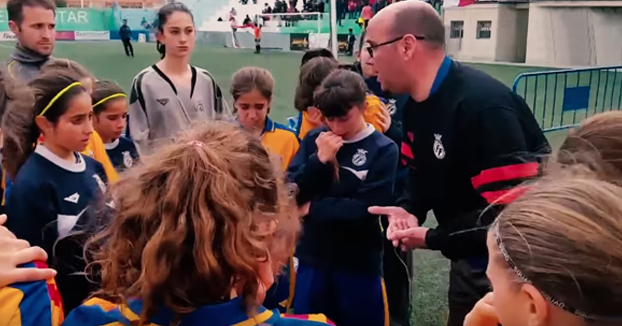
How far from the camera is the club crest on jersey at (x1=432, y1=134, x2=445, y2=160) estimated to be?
2.35 m

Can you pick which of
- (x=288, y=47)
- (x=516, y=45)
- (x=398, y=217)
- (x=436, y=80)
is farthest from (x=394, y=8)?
(x=288, y=47)

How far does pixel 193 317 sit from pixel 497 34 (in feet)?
69.5

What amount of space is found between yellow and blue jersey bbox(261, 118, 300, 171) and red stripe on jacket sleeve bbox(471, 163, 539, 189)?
141 centimetres

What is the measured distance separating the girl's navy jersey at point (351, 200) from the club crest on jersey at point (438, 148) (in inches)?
21.5

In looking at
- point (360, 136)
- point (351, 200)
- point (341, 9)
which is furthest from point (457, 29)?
point (351, 200)

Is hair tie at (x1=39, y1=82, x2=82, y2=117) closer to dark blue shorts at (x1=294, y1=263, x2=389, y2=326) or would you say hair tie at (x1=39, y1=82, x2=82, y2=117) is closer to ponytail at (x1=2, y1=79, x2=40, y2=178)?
ponytail at (x1=2, y1=79, x2=40, y2=178)

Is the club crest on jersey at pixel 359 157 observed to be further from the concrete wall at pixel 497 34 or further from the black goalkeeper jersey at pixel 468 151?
the concrete wall at pixel 497 34

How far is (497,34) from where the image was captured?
67.8 feet

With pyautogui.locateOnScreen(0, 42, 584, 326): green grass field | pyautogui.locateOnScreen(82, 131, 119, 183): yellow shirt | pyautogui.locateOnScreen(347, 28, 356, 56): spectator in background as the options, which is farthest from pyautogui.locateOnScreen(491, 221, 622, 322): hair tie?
pyautogui.locateOnScreen(347, 28, 356, 56): spectator in background

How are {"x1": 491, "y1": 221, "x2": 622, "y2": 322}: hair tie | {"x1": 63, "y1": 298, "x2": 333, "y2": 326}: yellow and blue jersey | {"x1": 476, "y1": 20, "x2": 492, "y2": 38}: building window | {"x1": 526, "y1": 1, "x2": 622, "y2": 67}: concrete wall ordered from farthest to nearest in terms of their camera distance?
{"x1": 476, "y1": 20, "x2": 492, "y2": 38}: building window, {"x1": 526, "y1": 1, "x2": 622, "y2": 67}: concrete wall, {"x1": 63, "y1": 298, "x2": 333, "y2": 326}: yellow and blue jersey, {"x1": 491, "y1": 221, "x2": 622, "y2": 322}: hair tie

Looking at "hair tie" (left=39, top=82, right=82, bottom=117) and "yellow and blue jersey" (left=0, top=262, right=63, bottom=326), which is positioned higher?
"hair tie" (left=39, top=82, right=82, bottom=117)

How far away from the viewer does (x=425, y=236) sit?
237 cm

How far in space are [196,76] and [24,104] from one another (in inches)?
66.2

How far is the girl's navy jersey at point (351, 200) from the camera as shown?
9.41 ft
